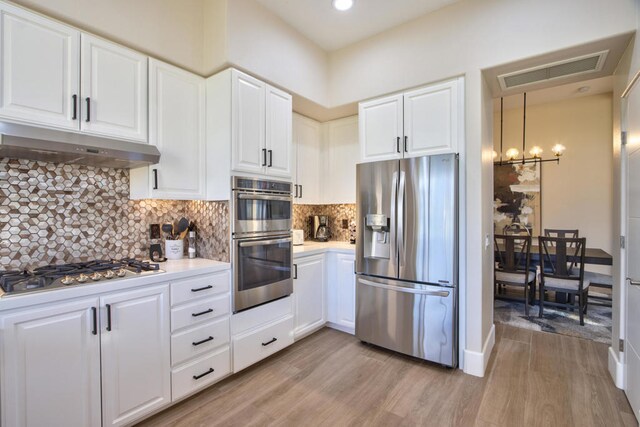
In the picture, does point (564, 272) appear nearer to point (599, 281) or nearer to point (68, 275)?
point (599, 281)

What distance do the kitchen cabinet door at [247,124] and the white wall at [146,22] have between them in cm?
41

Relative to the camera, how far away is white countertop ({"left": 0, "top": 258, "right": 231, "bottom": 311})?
1.43 meters

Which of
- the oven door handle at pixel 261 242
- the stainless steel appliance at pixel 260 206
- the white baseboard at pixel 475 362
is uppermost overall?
the stainless steel appliance at pixel 260 206

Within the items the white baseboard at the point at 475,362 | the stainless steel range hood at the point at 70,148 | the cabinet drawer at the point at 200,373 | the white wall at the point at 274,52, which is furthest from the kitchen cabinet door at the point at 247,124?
the white baseboard at the point at 475,362

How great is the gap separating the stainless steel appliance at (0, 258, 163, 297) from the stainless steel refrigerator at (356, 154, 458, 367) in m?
1.88

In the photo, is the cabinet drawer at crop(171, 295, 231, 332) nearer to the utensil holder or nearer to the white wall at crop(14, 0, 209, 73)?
the utensil holder

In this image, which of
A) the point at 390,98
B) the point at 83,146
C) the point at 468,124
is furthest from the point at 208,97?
the point at 468,124

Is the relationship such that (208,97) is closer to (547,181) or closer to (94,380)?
(94,380)

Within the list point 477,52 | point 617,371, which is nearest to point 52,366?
point 477,52

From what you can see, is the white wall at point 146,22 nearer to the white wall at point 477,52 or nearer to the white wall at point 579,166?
the white wall at point 477,52

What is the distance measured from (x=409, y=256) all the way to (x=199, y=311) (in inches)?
71.1

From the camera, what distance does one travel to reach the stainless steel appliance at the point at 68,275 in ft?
5.03

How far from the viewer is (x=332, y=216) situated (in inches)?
160

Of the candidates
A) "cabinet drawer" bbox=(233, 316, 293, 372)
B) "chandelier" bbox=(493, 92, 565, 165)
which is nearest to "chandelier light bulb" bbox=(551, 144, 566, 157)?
"chandelier" bbox=(493, 92, 565, 165)
